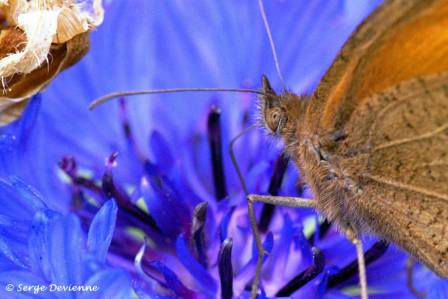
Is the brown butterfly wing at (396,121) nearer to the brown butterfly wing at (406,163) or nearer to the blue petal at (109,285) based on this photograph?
the brown butterfly wing at (406,163)

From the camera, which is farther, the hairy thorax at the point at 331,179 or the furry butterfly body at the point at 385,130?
the hairy thorax at the point at 331,179

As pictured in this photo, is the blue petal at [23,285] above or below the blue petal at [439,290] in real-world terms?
above

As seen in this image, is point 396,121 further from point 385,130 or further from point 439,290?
A: point 439,290

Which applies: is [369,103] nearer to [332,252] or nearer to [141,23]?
[332,252]

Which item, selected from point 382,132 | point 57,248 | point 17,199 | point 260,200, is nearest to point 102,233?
point 57,248

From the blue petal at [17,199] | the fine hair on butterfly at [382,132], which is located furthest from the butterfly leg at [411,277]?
the blue petal at [17,199]

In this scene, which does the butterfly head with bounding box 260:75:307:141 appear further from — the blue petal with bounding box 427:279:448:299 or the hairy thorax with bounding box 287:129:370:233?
the blue petal with bounding box 427:279:448:299

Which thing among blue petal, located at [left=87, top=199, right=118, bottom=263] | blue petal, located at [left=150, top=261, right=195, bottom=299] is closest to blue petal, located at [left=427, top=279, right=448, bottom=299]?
blue petal, located at [left=150, top=261, right=195, bottom=299]
